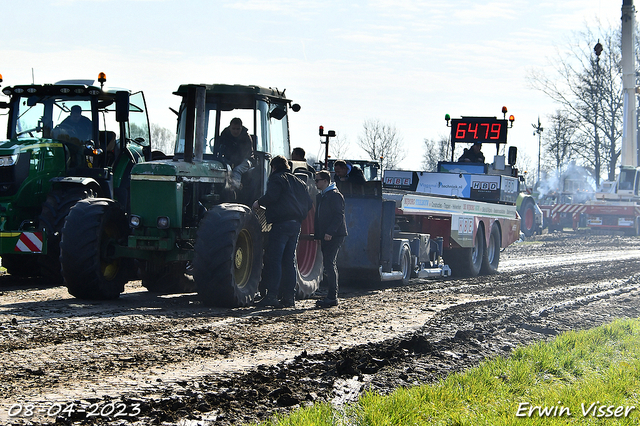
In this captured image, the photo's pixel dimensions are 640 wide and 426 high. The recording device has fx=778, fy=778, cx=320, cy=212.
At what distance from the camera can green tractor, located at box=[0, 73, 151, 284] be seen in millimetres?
11336

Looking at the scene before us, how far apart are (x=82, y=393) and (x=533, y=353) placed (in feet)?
13.6

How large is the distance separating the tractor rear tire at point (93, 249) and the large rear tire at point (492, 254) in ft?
31.3

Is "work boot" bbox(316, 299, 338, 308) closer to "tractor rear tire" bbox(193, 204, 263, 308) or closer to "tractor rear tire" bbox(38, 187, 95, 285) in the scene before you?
"tractor rear tire" bbox(193, 204, 263, 308)

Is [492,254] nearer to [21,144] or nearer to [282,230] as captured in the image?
[282,230]

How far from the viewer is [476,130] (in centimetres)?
2017

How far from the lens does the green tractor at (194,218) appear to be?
8.91 meters

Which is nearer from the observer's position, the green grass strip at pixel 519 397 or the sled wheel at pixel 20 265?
the green grass strip at pixel 519 397

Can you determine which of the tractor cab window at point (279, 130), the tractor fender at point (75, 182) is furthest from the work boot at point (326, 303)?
the tractor fender at point (75, 182)

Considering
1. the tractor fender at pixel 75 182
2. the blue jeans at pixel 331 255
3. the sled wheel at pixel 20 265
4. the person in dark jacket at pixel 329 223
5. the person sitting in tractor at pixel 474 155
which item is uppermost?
the person sitting in tractor at pixel 474 155

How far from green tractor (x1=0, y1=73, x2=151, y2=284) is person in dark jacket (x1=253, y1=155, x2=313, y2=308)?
3.35m

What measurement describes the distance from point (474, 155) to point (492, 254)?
343 cm

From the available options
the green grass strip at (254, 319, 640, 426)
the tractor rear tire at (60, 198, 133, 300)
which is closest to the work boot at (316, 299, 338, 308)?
the tractor rear tire at (60, 198, 133, 300)

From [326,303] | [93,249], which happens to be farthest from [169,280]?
[326,303]

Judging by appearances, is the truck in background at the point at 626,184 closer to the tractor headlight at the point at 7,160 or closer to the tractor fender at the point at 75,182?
the tractor fender at the point at 75,182
